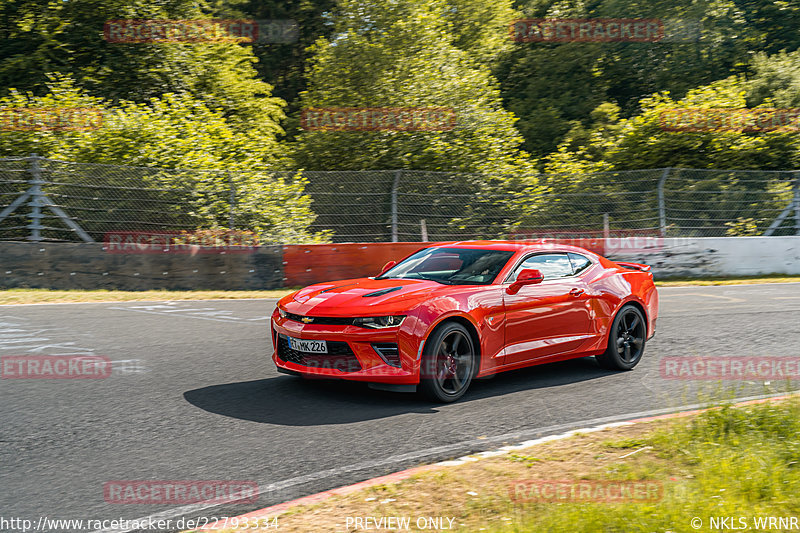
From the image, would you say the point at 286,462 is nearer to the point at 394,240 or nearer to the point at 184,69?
the point at 394,240

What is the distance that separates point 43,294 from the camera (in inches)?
543

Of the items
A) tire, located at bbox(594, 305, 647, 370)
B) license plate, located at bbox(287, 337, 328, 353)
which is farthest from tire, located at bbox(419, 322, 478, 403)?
tire, located at bbox(594, 305, 647, 370)

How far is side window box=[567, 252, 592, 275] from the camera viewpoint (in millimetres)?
8094

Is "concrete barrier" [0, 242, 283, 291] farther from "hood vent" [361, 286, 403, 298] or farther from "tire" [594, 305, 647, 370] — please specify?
"hood vent" [361, 286, 403, 298]

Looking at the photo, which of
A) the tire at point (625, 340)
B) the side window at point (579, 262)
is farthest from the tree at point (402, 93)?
the tire at point (625, 340)

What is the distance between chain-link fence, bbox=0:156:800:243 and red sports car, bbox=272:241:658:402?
29.7ft

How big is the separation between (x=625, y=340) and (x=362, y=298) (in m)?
3.17

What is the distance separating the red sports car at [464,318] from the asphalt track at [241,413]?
0.31 metres

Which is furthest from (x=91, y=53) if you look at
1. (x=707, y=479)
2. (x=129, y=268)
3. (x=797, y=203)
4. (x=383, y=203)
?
(x=707, y=479)

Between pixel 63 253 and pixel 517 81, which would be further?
pixel 517 81

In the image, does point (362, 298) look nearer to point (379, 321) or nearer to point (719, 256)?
point (379, 321)

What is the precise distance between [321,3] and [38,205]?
2575 cm

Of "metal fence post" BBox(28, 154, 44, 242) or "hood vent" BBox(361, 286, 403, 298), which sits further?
"metal fence post" BBox(28, 154, 44, 242)

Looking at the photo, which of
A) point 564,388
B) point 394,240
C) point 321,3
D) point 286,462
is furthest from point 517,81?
point 286,462
